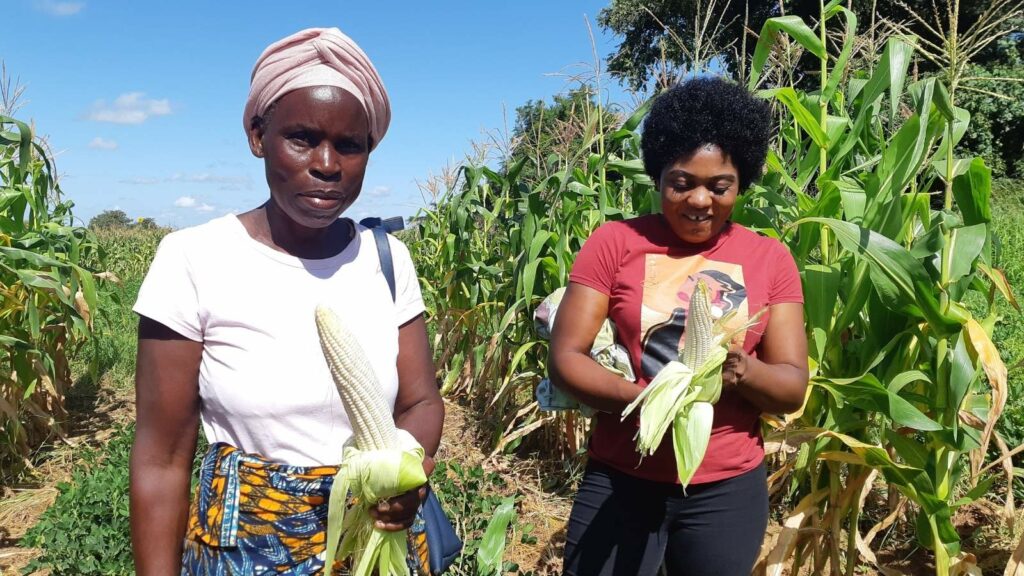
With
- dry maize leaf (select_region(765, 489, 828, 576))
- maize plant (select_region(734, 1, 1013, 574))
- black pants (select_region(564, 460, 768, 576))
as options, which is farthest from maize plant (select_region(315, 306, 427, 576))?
dry maize leaf (select_region(765, 489, 828, 576))

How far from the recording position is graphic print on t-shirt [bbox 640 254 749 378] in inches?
67.6

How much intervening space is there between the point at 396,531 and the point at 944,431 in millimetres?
1743

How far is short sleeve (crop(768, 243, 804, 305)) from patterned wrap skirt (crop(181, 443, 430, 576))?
1.15 m

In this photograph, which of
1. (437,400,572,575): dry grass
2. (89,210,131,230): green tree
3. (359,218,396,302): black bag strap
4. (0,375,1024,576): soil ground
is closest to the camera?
(359,218,396,302): black bag strap

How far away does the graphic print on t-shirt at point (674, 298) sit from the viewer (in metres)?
1.72

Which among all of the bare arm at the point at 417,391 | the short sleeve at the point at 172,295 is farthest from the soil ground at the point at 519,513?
the short sleeve at the point at 172,295

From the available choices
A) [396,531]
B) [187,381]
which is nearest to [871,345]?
[396,531]

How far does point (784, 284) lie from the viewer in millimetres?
1771

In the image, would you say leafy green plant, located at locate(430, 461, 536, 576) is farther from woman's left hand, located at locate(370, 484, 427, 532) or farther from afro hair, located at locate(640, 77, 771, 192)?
afro hair, located at locate(640, 77, 771, 192)

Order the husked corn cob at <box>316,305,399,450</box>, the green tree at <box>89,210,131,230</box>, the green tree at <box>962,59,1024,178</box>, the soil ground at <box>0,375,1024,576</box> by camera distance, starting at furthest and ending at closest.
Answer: the green tree at <box>89,210,131,230</box>, the green tree at <box>962,59,1024,178</box>, the soil ground at <box>0,375,1024,576</box>, the husked corn cob at <box>316,305,399,450</box>

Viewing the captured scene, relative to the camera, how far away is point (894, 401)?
1.99 meters

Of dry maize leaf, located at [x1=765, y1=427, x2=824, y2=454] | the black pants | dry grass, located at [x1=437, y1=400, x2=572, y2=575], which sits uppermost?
dry maize leaf, located at [x1=765, y1=427, x2=824, y2=454]

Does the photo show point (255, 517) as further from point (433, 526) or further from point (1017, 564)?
point (1017, 564)

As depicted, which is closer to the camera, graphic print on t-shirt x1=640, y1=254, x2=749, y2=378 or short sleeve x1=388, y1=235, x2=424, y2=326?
short sleeve x1=388, y1=235, x2=424, y2=326
